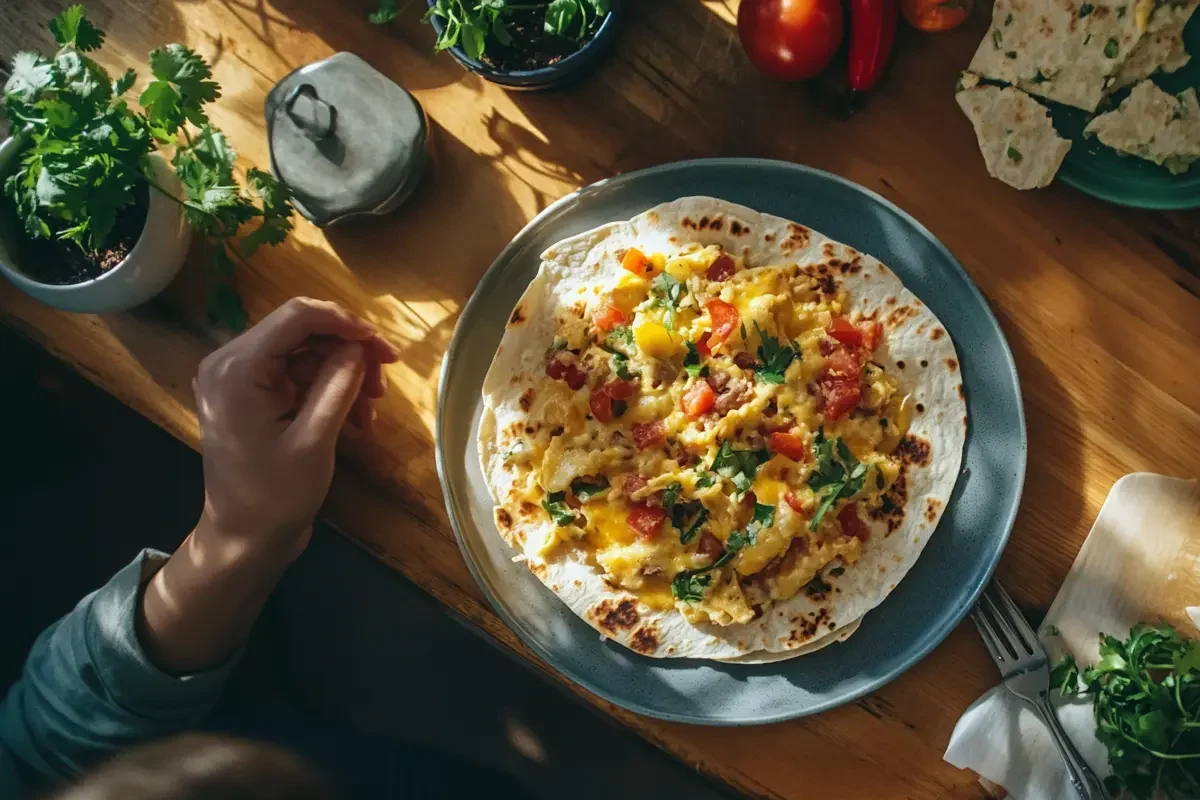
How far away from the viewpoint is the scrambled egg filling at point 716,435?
2.36 metres

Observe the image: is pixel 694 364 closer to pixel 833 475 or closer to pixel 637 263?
pixel 637 263

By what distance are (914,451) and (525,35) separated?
58.1 inches

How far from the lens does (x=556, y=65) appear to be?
2.40 metres

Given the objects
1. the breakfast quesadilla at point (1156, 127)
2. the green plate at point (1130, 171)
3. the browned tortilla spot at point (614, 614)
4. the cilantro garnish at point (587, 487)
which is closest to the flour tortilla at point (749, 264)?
the browned tortilla spot at point (614, 614)

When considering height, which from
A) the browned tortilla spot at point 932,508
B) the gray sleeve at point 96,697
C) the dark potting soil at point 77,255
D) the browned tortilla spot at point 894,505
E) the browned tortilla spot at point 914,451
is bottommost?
the gray sleeve at point 96,697

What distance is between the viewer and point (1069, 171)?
2.42m

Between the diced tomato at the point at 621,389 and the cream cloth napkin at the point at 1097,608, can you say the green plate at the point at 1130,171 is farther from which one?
the diced tomato at the point at 621,389

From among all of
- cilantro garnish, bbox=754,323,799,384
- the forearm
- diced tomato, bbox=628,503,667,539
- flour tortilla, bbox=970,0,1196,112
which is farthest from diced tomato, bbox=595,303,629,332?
flour tortilla, bbox=970,0,1196,112

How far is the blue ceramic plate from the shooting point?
232 centimetres

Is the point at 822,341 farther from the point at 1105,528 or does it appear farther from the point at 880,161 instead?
the point at 1105,528

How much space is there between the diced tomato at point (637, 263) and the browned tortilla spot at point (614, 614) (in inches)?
33.5

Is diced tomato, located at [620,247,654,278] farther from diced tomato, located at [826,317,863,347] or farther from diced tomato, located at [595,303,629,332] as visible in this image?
diced tomato, located at [826,317,863,347]

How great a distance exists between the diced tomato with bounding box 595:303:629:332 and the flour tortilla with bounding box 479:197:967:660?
0.04 meters

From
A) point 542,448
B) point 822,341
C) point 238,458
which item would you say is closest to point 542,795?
point 542,448
